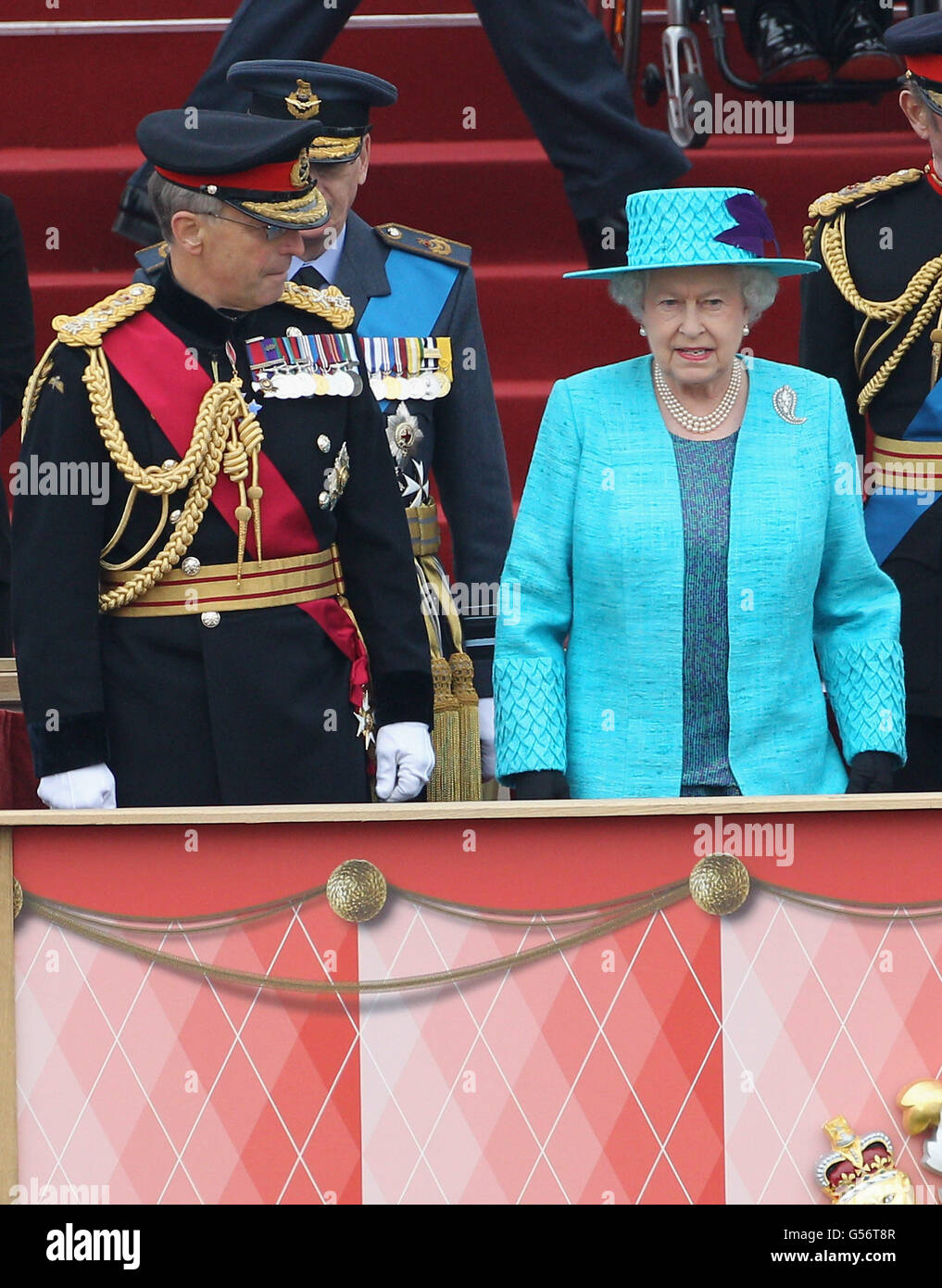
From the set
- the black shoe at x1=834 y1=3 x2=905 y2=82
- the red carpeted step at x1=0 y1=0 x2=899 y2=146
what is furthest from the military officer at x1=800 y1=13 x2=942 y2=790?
the red carpeted step at x1=0 y1=0 x2=899 y2=146

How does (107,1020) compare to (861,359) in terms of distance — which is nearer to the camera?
(107,1020)

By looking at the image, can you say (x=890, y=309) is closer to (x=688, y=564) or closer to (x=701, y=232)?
(x=701, y=232)

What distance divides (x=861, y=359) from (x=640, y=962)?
1.39 meters

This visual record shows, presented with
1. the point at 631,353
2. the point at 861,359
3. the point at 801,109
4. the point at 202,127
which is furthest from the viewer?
the point at 801,109

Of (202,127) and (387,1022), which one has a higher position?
(202,127)

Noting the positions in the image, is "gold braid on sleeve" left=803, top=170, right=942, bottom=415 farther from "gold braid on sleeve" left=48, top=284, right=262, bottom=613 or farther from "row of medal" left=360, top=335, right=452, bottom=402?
"gold braid on sleeve" left=48, top=284, right=262, bottom=613

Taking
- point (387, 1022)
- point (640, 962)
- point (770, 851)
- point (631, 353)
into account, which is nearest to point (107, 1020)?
point (387, 1022)

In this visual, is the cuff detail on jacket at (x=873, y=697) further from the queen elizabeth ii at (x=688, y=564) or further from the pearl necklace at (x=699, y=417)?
the pearl necklace at (x=699, y=417)

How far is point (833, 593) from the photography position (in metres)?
3.51

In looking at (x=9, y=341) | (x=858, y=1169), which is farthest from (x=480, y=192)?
(x=858, y=1169)

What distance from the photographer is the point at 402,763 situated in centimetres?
354

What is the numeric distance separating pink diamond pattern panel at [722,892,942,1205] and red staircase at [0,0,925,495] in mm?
2911

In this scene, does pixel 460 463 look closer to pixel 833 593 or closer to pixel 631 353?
pixel 833 593
